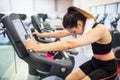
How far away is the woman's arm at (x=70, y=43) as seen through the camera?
1.40 metres

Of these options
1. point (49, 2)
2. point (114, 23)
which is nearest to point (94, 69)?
point (114, 23)

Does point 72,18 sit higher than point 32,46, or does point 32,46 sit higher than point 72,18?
point 72,18

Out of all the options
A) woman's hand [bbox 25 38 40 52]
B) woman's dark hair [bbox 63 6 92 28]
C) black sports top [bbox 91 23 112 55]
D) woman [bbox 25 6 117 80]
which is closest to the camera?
woman's hand [bbox 25 38 40 52]

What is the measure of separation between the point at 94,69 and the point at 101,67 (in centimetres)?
16

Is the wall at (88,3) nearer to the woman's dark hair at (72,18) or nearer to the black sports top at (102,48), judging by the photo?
the black sports top at (102,48)

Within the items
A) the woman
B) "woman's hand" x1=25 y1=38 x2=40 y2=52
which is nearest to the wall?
the woman

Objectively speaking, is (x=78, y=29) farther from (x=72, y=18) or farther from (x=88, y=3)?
(x=88, y=3)

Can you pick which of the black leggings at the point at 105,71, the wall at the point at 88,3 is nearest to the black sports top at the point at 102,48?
the black leggings at the point at 105,71

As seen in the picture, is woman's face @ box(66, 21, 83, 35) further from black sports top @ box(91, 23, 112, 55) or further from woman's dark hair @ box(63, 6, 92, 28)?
black sports top @ box(91, 23, 112, 55)

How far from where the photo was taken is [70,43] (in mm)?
1502

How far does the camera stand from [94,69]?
7.20 ft

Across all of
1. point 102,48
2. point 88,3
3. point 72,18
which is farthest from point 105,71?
point 88,3

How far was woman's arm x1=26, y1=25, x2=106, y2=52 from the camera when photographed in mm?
1400

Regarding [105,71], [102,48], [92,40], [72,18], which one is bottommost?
[105,71]
